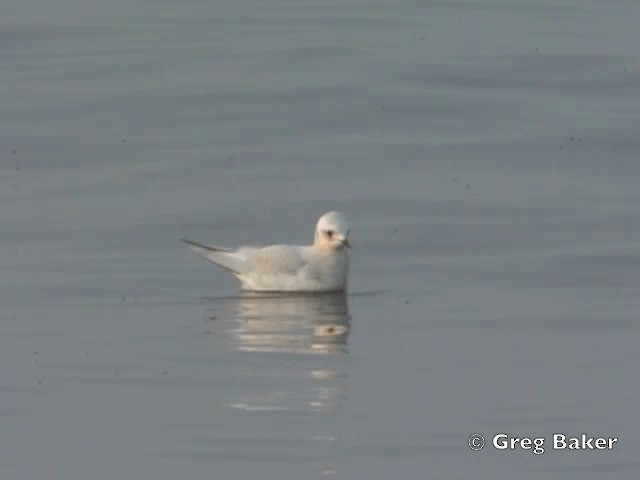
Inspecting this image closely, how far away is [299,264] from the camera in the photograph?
14.4 meters

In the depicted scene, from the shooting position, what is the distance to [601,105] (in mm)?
21703

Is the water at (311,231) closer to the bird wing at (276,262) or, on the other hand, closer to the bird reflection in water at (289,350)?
the bird reflection in water at (289,350)

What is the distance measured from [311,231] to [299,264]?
7.09 ft

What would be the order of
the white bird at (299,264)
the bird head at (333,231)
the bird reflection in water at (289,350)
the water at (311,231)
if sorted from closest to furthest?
the water at (311,231) → the bird reflection in water at (289,350) → the white bird at (299,264) → the bird head at (333,231)

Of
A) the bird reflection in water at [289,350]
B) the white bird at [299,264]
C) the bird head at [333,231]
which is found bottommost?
the bird reflection in water at [289,350]

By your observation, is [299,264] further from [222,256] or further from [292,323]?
[292,323]

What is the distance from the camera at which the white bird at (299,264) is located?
1423cm

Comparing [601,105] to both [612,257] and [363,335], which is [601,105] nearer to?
[612,257]

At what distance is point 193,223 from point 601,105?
20.9 feet

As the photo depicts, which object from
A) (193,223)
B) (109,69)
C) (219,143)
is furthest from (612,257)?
(109,69)

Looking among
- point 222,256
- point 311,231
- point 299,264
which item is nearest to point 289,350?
point 299,264

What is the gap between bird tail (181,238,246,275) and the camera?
566 inches

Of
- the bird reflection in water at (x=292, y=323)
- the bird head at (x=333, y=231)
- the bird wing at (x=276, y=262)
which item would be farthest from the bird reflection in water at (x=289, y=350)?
the bird head at (x=333, y=231)

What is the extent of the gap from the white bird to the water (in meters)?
0.21
